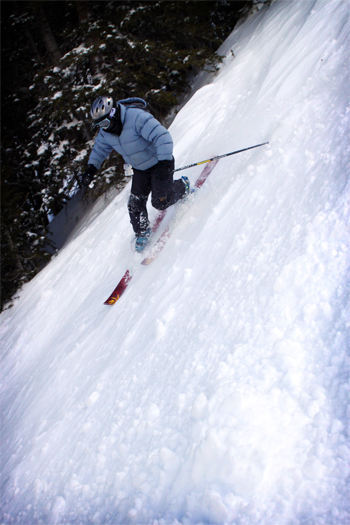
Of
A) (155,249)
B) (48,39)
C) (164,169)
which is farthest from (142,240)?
(48,39)

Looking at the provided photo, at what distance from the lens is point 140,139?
3801mm

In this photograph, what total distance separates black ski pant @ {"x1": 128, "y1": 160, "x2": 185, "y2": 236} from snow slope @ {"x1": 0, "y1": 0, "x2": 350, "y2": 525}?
1.32ft

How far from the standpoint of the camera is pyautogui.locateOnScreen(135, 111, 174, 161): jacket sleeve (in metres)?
3.64

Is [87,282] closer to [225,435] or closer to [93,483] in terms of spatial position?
[93,483]

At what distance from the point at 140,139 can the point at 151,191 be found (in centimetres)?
74

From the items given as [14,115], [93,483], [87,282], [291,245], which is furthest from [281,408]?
[14,115]

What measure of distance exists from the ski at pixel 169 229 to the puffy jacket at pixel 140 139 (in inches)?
32.2

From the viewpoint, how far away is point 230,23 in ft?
39.3

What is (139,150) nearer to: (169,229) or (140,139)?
(140,139)

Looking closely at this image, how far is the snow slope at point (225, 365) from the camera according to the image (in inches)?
58.0

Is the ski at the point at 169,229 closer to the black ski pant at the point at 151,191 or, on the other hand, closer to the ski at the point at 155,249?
the ski at the point at 155,249

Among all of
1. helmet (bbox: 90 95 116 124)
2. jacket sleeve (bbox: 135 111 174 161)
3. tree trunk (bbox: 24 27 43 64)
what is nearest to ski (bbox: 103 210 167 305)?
jacket sleeve (bbox: 135 111 174 161)

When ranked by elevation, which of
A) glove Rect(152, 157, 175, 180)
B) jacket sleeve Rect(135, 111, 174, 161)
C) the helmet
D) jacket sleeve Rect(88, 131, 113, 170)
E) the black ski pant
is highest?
the helmet

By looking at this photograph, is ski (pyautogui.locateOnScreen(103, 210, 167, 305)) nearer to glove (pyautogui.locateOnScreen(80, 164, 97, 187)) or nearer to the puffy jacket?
glove (pyautogui.locateOnScreen(80, 164, 97, 187))
